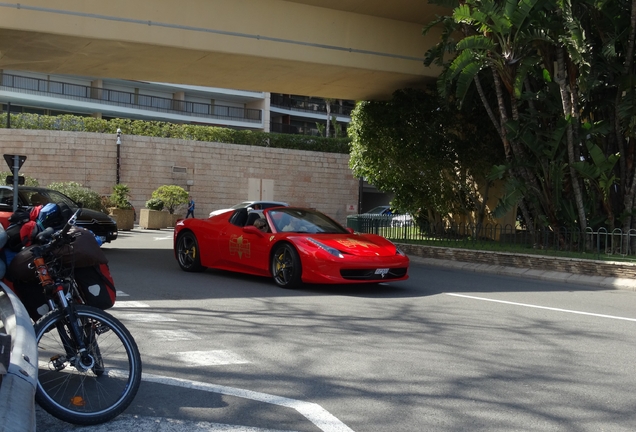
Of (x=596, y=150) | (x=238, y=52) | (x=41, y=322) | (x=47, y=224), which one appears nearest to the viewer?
(x=41, y=322)

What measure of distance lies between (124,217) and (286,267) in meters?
23.1

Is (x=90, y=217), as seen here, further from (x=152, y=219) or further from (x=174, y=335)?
(x=152, y=219)

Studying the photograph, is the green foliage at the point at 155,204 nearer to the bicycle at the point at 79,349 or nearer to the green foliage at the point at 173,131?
the green foliage at the point at 173,131

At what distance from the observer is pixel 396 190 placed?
23250 millimetres

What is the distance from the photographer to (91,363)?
15.2 feet

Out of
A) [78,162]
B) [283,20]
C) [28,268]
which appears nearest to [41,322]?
[28,268]

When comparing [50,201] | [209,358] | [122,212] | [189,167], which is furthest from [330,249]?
[189,167]

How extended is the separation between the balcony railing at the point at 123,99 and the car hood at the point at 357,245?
4649 centimetres

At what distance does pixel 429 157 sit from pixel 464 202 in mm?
2226

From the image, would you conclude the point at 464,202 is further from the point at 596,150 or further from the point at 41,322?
the point at 41,322

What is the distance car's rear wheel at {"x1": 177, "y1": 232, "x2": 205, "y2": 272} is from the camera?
13328 millimetres

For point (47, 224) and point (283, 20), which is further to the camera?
point (283, 20)

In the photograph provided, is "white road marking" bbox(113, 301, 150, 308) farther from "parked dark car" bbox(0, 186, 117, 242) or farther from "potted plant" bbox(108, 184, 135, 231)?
"potted plant" bbox(108, 184, 135, 231)

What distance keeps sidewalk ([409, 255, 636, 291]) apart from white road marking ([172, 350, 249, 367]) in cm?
929
